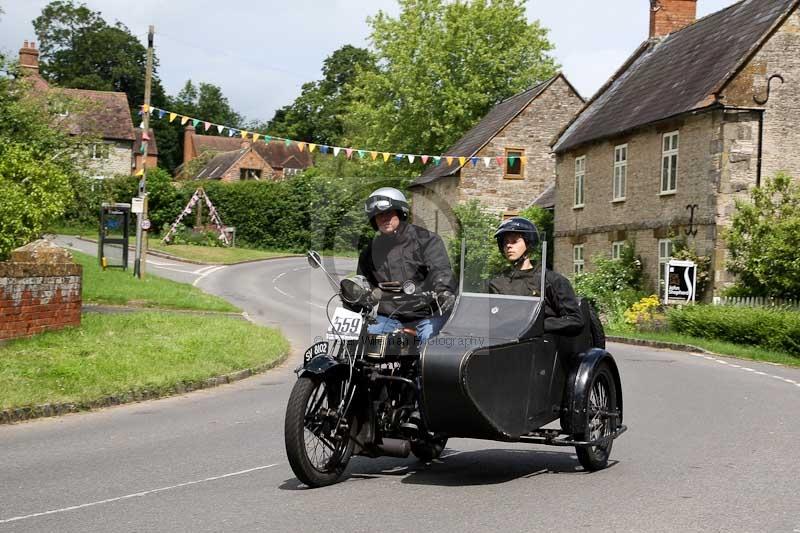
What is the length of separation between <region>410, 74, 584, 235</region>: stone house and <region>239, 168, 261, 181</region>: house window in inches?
1885

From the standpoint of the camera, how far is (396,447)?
23.9 feet

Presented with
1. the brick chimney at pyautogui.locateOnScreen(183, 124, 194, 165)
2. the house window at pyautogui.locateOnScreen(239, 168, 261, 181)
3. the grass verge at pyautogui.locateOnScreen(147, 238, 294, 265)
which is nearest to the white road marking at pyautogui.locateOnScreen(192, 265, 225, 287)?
the grass verge at pyautogui.locateOnScreen(147, 238, 294, 265)

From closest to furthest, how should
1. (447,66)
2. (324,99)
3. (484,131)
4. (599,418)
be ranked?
(599,418) → (484,131) → (447,66) → (324,99)

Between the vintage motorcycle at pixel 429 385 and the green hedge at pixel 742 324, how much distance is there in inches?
613

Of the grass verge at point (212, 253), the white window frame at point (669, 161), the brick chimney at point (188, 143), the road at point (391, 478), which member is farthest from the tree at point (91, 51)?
the road at point (391, 478)

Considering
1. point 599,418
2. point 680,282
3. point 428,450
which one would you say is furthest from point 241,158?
point 599,418

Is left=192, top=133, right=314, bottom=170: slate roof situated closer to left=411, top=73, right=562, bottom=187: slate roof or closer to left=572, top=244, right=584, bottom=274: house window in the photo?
left=411, top=73, right=562, bottom=187: slate roof

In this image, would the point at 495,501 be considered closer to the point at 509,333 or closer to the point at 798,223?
the point at 509,333

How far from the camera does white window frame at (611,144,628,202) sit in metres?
34.1

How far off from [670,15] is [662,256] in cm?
1254

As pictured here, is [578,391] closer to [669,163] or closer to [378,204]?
[378,204]

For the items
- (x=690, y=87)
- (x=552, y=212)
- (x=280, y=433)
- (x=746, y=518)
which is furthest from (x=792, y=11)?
(x=746, y=518)

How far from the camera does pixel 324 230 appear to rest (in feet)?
25.5

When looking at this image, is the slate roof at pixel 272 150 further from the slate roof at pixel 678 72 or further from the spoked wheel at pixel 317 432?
the spoked wheel at pixel 317 432
